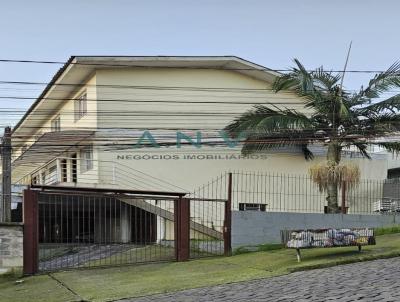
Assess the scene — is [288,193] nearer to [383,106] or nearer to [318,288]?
[383,106]

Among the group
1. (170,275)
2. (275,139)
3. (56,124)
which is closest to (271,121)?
(275,139)

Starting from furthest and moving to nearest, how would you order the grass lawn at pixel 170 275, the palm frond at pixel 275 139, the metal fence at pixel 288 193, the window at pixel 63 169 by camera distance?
1. the window at pixel 63 169
2. the metal fence at pixel 288 193
3. the palm frond at pixel 275 139
4. the grass lawn at pixel 170 275

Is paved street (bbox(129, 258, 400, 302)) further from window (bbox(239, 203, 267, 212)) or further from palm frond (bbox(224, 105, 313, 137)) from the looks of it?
window (bbox(239, 203, 267, 212))

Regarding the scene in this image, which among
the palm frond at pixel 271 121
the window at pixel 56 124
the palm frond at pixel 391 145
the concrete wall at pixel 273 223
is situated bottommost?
the concrete wall at pixel 273 223

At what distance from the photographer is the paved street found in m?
7.80

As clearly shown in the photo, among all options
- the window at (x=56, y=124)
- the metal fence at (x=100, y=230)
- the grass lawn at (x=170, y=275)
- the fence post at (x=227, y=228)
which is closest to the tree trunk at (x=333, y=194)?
the grass lawn at (x=170, y=275)

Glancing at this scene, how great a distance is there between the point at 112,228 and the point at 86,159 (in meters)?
2.85

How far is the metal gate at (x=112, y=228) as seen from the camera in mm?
13215

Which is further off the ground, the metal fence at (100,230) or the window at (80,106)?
the window at (80,106)

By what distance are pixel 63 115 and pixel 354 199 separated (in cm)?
1293

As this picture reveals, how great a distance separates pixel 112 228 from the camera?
19938 millimetres

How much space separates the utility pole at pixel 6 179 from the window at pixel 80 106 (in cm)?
435

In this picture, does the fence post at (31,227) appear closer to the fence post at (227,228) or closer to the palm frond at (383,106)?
the fence post at (227,228)

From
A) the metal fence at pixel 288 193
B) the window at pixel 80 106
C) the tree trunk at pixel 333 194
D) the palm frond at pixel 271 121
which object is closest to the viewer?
the tree trunk at pixel 333 194
